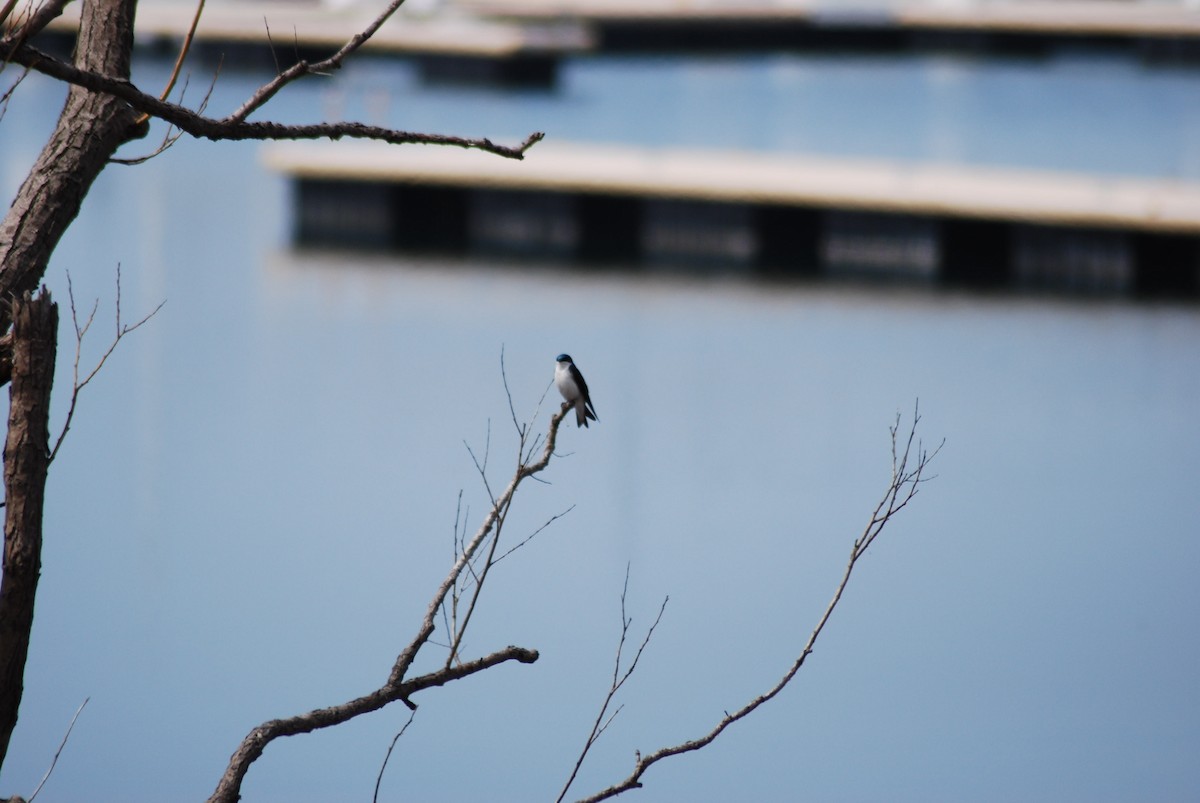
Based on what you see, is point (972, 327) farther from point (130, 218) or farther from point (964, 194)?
point (130, 218)

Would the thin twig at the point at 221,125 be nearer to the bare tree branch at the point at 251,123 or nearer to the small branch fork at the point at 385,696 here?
the bare tree branch at the point at 251,123

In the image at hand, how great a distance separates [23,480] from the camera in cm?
107

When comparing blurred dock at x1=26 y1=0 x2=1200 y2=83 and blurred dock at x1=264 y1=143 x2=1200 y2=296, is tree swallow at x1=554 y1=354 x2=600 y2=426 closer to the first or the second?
blurred dock at x1=264 y1=143 x2=1200 y2=296

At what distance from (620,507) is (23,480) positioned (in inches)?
112

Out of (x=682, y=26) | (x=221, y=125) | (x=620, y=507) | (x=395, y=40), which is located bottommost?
(x=620, y=507)

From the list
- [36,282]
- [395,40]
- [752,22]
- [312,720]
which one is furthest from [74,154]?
[752,22]

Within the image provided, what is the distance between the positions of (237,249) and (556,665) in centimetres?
411

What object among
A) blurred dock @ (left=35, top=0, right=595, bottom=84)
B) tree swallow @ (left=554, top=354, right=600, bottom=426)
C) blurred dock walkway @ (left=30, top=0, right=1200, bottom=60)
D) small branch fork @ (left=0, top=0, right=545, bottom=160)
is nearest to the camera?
small branch fork @ (left=0, top=0, right=545, bottom=160)

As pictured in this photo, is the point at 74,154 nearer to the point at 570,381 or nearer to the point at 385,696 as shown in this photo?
the point at 385,696

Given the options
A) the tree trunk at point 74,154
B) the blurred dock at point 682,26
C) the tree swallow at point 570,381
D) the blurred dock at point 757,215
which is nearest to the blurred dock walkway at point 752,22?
the blurred dock at point 682,26

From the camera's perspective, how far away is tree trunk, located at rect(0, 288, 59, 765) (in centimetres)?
106

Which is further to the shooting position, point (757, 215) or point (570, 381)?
point (757, 215)

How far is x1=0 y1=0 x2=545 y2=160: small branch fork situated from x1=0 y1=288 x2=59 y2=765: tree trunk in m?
0.17

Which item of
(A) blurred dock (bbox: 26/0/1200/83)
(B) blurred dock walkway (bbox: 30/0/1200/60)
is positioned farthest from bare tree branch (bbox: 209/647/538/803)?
(B) blurred dock walkway (bbox: 30/0/1200/60)
